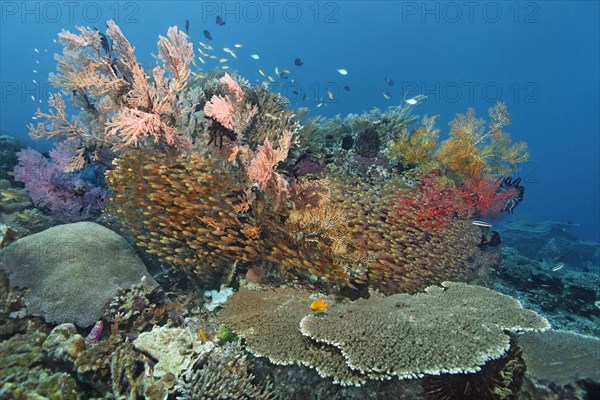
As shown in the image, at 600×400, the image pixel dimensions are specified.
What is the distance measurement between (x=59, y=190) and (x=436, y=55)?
416 feet

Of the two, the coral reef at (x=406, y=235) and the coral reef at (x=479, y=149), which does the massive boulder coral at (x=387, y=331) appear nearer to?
the coral reef at (x=406, y=235)

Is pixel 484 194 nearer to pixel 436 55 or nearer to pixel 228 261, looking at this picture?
pixel 228 261

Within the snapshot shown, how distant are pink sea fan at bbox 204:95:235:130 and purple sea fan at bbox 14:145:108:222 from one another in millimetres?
3556

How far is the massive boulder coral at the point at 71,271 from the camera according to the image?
425cm

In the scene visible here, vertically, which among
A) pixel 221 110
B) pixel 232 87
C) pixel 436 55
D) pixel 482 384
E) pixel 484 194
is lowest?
pixel 482 384

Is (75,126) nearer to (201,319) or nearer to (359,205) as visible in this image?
(201,319)

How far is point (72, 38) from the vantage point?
5.36 m

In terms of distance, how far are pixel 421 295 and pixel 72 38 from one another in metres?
7.06

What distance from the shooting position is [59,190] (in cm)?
671

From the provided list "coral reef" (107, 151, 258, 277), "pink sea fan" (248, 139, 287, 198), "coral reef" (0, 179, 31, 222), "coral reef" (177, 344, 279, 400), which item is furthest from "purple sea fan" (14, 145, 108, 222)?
"coral reef" (177, 344, 279, 400)

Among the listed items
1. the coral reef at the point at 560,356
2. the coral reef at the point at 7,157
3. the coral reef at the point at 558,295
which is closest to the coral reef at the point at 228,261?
the coral reef at the point at 560,356

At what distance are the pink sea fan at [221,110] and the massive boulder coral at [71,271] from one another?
267cm

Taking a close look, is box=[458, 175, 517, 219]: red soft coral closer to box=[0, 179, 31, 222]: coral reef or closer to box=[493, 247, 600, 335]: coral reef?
box=[493, 247, 600, 335]: coral reef

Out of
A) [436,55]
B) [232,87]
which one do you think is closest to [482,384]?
[232,87]
